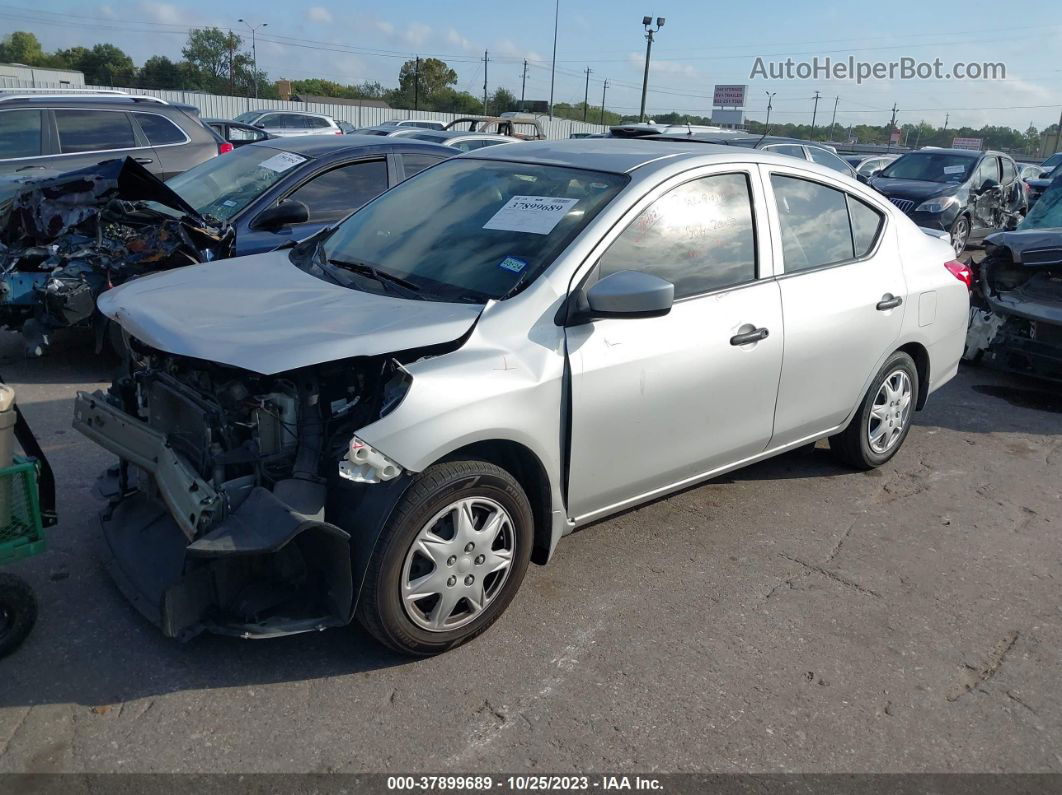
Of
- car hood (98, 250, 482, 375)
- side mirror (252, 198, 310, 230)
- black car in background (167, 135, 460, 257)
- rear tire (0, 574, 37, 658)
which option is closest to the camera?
car hood (98, 250, 482, 375)

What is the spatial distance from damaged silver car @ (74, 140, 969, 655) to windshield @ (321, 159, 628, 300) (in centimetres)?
1

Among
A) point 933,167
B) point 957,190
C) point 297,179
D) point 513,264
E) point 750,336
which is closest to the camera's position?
point 513,264

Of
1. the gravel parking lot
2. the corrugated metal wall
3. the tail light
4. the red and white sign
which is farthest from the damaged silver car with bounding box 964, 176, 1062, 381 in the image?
the red and white sign

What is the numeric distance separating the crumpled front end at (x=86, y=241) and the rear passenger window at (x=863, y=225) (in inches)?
164

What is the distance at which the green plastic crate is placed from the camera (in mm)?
2900

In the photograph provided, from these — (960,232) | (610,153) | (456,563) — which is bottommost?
(456,563)

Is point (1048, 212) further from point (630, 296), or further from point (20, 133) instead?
point (20, 133)

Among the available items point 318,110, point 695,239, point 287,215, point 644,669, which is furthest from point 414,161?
point 318,110

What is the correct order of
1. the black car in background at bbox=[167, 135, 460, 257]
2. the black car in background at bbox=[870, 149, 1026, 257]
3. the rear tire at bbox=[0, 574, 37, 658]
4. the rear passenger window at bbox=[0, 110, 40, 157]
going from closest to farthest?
the rear tire at bbox=[0, 574, 37, 658]
the black car in background at bbox=[167, 135, 460, 257]
the rear passenger window at bbox=[0, 110, 40, 157]
the black car in background at bbox=[870, 149, 1026, 257]

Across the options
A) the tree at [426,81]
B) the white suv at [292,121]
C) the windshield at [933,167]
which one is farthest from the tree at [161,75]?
the windshield at [933,167]

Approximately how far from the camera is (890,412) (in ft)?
16.8

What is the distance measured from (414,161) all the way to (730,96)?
2724 inches

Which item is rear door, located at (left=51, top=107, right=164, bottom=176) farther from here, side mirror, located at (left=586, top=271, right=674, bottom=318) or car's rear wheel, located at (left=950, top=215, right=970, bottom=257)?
car's rear wheel, located at (left=950, top=215, right=970, bottom=257)

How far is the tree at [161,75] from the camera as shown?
70.2 metres
